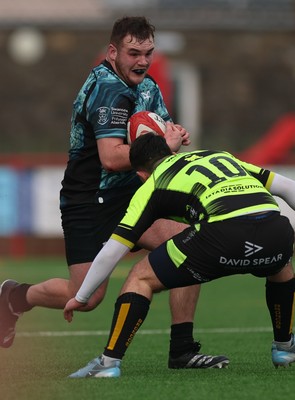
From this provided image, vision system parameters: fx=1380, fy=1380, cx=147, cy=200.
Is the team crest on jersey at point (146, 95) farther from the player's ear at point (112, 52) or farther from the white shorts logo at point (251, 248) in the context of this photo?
the white shorts logo at point (251, 248)

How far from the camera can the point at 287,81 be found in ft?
103

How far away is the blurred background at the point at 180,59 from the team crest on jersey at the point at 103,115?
19666 millimetres

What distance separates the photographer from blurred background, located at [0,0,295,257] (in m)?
29.7

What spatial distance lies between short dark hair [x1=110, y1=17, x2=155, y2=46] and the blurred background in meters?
19.4

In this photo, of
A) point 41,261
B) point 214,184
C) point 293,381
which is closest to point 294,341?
point 293,381

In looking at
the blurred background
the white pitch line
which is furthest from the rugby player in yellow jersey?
the blurred background

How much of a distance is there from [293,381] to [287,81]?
24.4 meters

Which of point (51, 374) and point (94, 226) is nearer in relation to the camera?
point (51, 374)

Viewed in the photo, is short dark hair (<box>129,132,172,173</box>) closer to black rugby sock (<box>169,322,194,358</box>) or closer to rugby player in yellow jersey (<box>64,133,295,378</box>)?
rugby player in yellow jersey (<box>64,133,295,378</box>)

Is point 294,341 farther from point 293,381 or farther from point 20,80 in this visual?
point 20,80

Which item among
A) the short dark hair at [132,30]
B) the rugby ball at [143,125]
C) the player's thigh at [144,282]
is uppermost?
the short dark hair at [132,30]

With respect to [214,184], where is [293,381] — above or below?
below

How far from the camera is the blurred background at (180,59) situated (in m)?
29.7

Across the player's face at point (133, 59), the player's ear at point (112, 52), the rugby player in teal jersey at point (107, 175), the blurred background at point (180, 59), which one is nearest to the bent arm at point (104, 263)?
the rugby player in teal jersey at point (107, 175)
